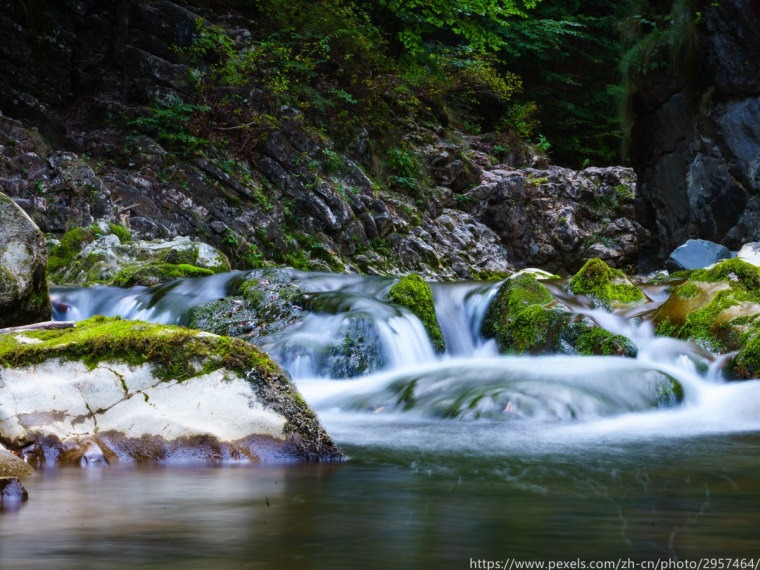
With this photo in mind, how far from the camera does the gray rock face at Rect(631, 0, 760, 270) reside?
13531 millimetres

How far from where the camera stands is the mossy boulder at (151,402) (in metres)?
3.65

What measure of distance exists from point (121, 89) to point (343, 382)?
10.4 m

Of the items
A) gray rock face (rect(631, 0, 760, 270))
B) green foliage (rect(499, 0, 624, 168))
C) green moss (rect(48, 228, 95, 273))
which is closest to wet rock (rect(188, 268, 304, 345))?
green moss (rect(48, 228, 95, 273))

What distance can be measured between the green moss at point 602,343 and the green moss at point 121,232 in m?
7.55

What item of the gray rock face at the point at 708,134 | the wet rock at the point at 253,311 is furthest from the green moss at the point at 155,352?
the gray rock face at the point at 708,134

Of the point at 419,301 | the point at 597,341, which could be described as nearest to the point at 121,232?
the point at 419,301

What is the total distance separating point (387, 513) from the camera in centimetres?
269

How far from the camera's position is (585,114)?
2480 cm

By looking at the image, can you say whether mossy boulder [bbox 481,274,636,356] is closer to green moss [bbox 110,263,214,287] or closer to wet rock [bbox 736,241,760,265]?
wet rock [bbox 736,241,760,265]

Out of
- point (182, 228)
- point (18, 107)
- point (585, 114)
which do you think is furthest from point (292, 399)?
point (585, 114)

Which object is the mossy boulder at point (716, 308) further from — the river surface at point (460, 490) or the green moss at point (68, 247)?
the green moss at point (68, 247)

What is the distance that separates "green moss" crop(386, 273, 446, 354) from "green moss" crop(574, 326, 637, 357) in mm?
1665

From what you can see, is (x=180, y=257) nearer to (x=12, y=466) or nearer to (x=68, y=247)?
(x=68, y=247)

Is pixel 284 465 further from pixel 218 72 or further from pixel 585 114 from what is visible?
pixel 585 114
